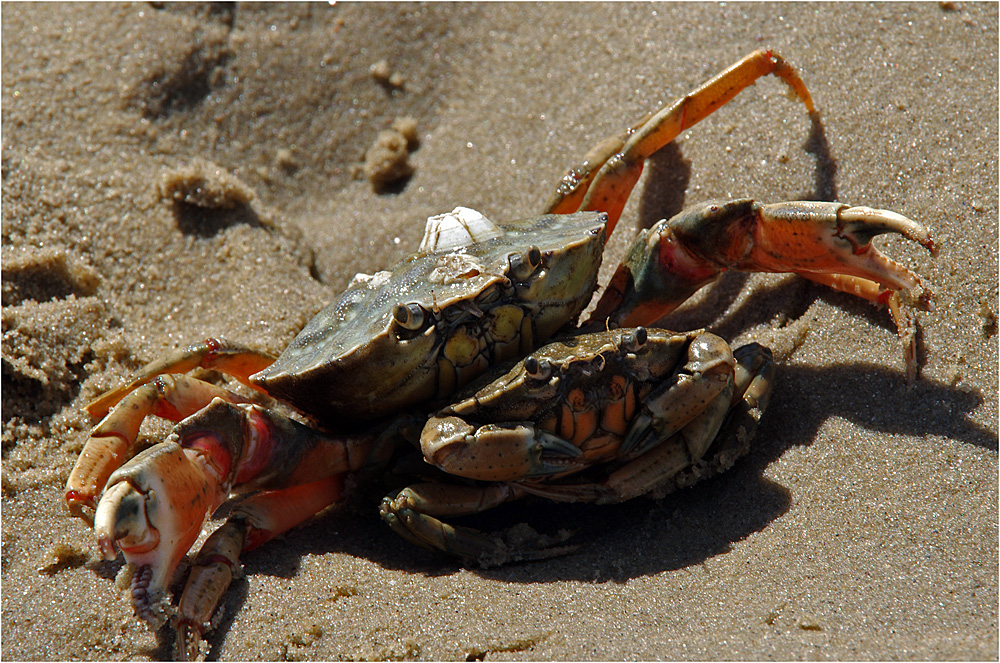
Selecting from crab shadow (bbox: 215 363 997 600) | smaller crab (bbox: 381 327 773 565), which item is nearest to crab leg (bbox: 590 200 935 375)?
crab shadow (bbox: 215 363 997 600)

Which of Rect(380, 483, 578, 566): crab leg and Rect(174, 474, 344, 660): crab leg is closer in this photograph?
Rect(174, 474, 344, 660): crab leg

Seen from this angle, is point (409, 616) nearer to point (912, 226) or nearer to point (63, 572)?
point (63, 572)

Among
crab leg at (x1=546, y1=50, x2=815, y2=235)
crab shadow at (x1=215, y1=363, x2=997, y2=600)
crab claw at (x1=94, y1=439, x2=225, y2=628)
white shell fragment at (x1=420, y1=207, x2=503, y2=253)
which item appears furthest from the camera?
crab leg at (x1=546, y1=50, x2=815, y2=235)

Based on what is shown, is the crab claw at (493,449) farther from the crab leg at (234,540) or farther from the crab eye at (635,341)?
the crab leg at (234,540)

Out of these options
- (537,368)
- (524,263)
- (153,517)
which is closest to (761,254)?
(524,263)

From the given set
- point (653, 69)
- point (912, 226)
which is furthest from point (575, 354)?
point (653, 69)

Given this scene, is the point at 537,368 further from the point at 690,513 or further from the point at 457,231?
the point at 690,513

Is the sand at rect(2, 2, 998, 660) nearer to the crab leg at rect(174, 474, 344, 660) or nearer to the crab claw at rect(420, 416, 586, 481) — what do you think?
the crab leg at rect(174, 474, 344, 660)
